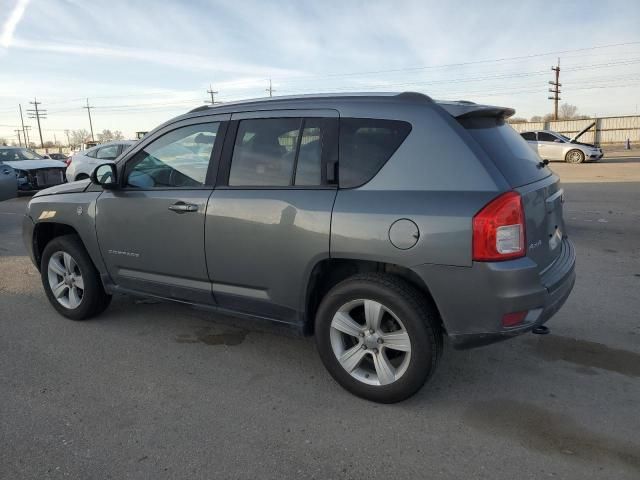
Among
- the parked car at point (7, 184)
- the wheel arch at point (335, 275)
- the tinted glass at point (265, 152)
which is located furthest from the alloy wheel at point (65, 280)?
the parked car at point (7, 184)

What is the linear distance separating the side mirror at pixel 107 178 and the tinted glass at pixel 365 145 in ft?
6.54

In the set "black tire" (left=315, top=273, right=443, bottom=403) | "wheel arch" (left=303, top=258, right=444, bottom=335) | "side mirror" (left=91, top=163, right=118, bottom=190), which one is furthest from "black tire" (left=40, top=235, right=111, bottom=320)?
"black tire" (left=315, top=273, right=443, bottom=403)

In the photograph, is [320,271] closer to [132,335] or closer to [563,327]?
[132,335]

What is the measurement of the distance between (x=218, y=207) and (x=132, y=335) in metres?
1.53

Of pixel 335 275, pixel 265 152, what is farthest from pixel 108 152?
pixel 335 275

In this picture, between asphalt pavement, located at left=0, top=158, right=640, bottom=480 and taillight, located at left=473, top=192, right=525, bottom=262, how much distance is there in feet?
3.29

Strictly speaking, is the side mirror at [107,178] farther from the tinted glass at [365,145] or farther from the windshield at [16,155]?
the windshield at [16,155]

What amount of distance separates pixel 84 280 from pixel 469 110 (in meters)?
3.39

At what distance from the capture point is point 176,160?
3.83 meters

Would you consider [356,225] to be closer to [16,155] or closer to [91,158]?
[91,158]

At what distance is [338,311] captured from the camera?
3096 mm

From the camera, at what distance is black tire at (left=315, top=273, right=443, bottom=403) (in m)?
Result: 2.85

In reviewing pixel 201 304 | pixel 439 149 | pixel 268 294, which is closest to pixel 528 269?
pixel 439 149

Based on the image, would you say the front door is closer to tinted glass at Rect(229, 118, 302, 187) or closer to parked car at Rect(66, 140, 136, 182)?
tinted glass at Rect(229, 118, 302, 187)
